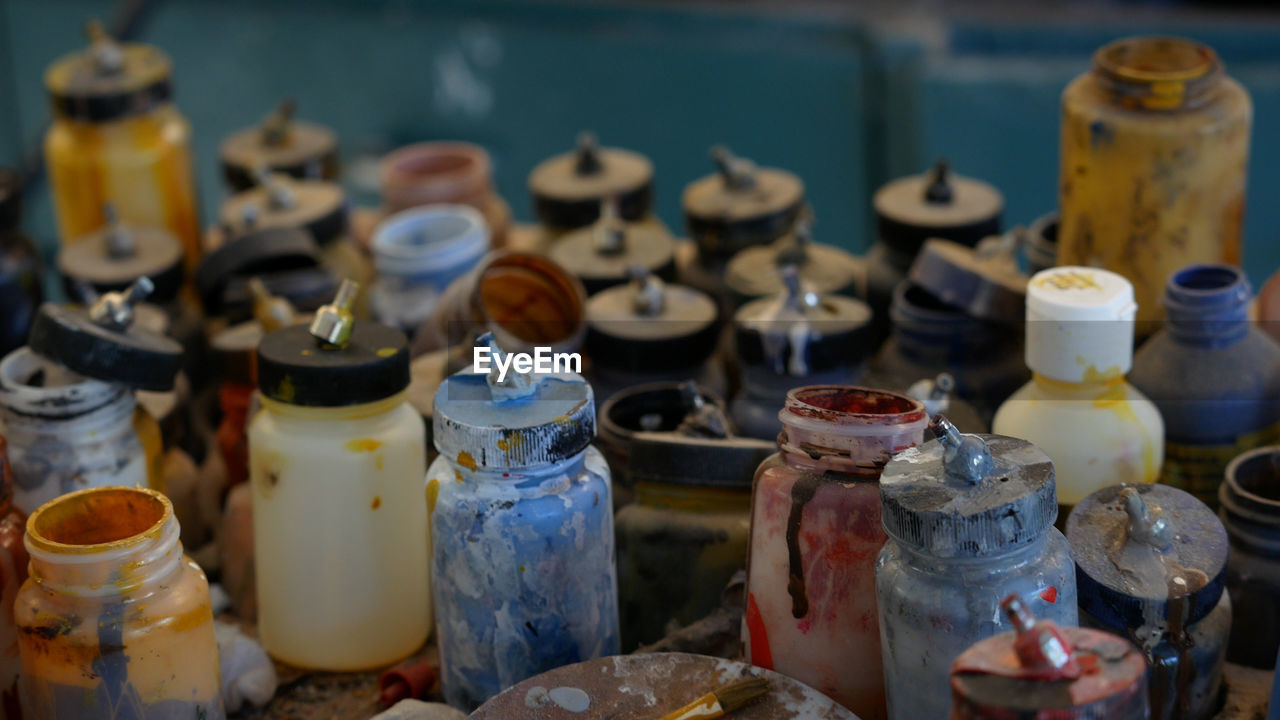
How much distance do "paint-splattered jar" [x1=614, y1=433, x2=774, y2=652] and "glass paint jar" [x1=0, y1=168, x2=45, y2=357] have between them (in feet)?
A: 2.59

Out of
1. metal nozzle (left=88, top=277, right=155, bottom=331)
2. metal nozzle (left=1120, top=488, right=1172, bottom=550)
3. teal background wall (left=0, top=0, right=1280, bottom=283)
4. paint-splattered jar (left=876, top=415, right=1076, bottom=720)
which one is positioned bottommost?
teal background wall (left=0, top=0, right=1280, bottom=283)

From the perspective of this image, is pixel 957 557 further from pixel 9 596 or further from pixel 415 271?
pixel 415 271

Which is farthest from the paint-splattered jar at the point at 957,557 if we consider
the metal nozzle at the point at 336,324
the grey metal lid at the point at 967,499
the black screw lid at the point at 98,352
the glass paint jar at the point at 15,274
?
the glass paint jar at the point at 15,274

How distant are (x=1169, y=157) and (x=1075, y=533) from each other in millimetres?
433

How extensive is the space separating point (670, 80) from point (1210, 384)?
177 centimetres

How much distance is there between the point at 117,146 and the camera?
64.8 inches

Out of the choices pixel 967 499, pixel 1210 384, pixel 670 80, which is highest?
pixel 967 499

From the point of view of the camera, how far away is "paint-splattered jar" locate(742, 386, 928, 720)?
901mm

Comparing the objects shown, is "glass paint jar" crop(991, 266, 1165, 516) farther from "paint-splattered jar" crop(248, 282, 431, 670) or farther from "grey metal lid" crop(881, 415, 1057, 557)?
A: "paint-splattered jar" crop(248, 282, 431, 670)

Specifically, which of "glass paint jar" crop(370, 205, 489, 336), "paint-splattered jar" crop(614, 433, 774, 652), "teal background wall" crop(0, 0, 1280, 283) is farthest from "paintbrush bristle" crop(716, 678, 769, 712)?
"teal background wall" crop(0, 0, 1280, 283)

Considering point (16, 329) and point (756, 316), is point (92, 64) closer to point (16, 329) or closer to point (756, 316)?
point (16, 329)

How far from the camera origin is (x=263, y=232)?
4.90ft

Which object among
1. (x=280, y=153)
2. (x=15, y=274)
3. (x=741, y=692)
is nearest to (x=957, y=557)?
(x=741, y=692)

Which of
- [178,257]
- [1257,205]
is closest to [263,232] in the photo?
[178,257]
